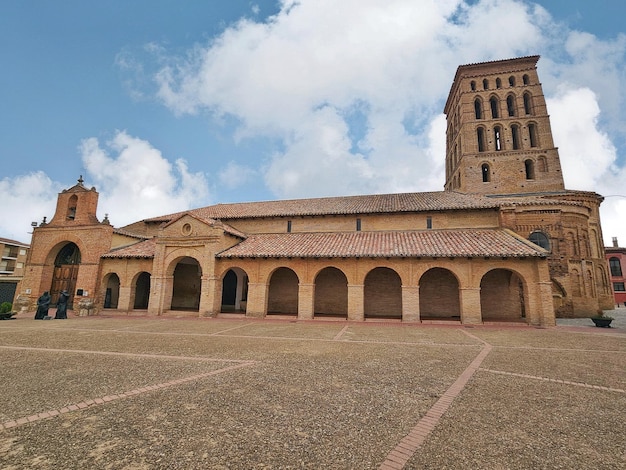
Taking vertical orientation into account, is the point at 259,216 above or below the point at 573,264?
above

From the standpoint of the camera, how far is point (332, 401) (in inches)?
197

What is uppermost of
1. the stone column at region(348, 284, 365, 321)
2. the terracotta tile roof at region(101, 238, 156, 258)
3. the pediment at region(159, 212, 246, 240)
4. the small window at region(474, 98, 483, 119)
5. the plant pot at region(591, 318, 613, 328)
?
the small window at region(474, 98, 483, 119)

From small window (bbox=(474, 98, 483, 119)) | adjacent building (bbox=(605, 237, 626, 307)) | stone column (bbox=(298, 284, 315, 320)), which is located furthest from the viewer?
adjacent building (bbox=(605, 237, 626, 307))

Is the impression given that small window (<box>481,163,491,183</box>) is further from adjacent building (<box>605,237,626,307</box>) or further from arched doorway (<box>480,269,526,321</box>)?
adjacent building (<box>605,237,626,307</box>)

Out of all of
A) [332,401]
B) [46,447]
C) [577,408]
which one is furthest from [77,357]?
[577,408]

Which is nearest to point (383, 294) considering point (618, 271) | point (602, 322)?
point (602, 322)

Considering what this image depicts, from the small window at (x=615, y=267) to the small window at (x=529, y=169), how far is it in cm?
3124

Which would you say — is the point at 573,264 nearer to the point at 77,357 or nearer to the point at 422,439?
the point at 422,439

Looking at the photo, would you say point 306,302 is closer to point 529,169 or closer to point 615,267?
point 529,169

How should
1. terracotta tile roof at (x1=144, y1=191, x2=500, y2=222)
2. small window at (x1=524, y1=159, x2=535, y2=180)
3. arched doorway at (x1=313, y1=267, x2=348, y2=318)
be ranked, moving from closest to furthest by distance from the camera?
arched doorway at (x1=313, y1=267, x2=348, y2=318) → terracotta tile roof at (x1=144, y1=191, x2=500, y2=222) → small window at (x1=524, y1=159, x2=535, y2=180)

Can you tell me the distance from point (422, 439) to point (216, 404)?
3.16 metres

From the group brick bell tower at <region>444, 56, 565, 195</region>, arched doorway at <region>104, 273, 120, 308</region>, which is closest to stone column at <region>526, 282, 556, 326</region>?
brick bell tower at <region>444, 56, 565, 195</region>

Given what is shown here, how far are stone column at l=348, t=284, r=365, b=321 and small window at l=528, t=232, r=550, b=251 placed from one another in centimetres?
1532

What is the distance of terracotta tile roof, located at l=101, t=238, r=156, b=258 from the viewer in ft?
66.1
